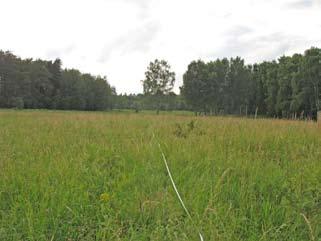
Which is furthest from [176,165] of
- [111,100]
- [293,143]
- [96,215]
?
[111,100]

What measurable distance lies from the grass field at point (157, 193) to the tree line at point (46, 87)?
202 feet

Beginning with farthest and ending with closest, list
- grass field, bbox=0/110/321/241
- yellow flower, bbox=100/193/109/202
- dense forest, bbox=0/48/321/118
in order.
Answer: dense forest, bbox=0/48/321/118, yellow flower, bbox=100/193/109/202, grass field, bbox=0/110/321/241

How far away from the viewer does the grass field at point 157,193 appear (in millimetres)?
2943

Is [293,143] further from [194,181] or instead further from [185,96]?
[185,96]

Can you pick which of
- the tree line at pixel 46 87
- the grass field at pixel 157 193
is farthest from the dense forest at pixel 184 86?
the grass field at pixel 157 193

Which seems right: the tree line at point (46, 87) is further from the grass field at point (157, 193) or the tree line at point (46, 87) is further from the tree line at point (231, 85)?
the grass field at point (157, 193)

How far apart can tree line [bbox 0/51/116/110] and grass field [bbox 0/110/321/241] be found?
202ft

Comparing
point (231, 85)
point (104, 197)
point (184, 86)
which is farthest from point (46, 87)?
point (104, 197)

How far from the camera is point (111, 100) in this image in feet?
316

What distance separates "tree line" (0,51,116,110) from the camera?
65.4m

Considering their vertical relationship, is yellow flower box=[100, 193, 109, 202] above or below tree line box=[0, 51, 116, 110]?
below

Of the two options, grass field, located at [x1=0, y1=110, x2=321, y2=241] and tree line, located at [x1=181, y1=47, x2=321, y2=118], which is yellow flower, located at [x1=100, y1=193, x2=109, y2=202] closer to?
grass field, located at [x1=0, y1=110, x2=321, y2=241]

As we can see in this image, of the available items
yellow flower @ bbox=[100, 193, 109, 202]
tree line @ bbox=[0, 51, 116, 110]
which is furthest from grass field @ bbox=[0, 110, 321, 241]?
tree line @ bbox=[0, 51, 116, 110]

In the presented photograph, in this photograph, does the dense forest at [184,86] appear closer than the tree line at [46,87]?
Yes
